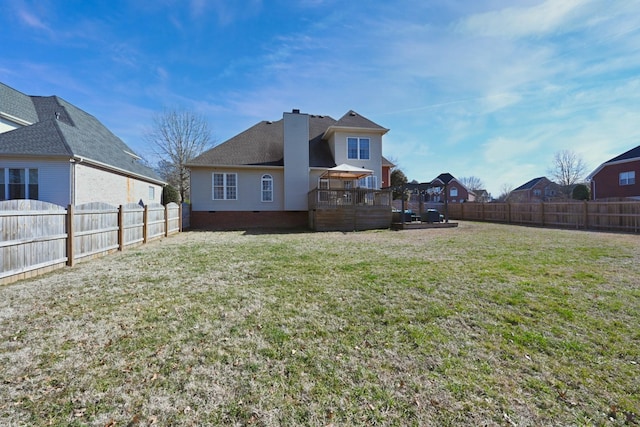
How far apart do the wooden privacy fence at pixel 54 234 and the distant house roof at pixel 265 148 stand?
26.5ft

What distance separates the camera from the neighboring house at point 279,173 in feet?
54.3

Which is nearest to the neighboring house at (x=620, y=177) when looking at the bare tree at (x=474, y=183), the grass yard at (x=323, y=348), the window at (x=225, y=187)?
the grass yard at (x=323, y=348)

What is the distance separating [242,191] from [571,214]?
20.1 meters

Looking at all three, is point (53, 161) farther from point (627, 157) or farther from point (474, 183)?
point (474, 183)

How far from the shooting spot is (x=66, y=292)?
185 inches

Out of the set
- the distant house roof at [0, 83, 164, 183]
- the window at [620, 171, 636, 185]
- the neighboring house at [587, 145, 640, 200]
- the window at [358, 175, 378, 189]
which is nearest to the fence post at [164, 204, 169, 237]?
the distant house roof at [0, 83, 164, 183]

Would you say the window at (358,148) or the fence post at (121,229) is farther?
the window at (358,148)

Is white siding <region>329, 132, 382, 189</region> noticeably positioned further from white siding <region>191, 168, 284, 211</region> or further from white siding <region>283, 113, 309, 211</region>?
white siding <region>191, 168, 284, 211</region>

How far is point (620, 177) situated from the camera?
22.4 metres

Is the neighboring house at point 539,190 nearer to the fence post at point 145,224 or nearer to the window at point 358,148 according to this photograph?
the window at point 358,148

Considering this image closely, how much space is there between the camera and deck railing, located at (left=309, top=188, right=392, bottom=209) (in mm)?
14617

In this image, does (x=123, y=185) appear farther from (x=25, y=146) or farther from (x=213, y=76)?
(x=213, y=76)

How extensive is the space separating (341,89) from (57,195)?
1526 centimetres

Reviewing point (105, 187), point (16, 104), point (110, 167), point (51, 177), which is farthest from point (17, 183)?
point (16, 104)
